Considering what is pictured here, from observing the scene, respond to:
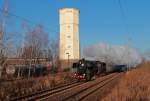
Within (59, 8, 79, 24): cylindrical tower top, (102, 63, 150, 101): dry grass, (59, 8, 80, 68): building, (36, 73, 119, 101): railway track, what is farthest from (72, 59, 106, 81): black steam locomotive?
(59, 8, 79, 24): cylindrical tower top

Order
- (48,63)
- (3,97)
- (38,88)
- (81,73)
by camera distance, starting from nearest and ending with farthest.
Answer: (3,97), (38,88), (81,73), (48,63)

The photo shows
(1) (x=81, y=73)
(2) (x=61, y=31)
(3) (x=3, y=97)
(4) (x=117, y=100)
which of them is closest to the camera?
(4) (x=117, y=100)

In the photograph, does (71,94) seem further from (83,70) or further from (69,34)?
(69,34)

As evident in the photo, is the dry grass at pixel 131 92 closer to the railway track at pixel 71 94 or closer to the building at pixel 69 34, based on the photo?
the railway track at pixel 71 94

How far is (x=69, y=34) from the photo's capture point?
113562 mm

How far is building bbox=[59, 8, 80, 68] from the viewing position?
112 meters

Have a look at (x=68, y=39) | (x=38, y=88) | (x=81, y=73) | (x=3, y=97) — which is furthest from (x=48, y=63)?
(x=3, y=97)

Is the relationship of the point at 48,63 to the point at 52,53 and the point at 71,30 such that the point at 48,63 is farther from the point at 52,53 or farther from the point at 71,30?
the point at 71,30

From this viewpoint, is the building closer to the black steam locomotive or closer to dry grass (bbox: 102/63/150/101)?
the black steam locomotive

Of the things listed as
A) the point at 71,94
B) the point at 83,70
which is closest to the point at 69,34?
the point at 83,70

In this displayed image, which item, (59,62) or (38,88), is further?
(59,62)

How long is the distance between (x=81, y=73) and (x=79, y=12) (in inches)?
2711

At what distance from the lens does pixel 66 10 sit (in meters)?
113

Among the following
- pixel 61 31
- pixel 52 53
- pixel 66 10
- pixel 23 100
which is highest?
pixel 66 10
